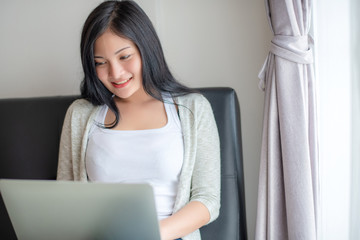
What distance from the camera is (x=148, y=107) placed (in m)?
1.33

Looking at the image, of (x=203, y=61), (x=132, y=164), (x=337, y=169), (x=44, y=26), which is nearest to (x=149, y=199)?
(x=132, y=164)

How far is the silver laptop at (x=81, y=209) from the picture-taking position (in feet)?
2.67

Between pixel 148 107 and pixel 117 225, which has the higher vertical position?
pixel 148 107

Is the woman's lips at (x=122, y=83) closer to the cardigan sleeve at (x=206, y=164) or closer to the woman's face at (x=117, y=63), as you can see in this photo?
the woman's face at (x=117, y=63)

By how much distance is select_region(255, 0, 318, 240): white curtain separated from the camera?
3.84 feet

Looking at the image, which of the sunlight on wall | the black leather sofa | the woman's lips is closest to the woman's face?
the woman's lips

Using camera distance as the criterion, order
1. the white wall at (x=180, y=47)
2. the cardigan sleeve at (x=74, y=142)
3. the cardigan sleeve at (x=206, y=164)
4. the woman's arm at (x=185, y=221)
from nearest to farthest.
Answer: the woman's arm at (x=185, y=221)
the cardigan sleeve at (x=206, y=164)
the cardigan sleeve at (x=74, y=142)
the white wall at (x=180, y=47)

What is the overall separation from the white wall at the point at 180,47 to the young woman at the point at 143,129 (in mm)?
382

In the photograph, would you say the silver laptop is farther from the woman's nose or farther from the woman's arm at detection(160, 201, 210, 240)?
the woman's nose

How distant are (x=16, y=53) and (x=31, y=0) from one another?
26 centimetres

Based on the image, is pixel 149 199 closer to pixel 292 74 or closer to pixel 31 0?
pixel 292 74

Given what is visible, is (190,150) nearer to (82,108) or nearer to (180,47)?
(82,108)

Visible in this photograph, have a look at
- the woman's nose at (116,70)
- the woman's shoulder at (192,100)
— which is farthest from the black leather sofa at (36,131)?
the woman's nose at (116,70)

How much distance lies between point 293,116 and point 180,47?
0.69 m
